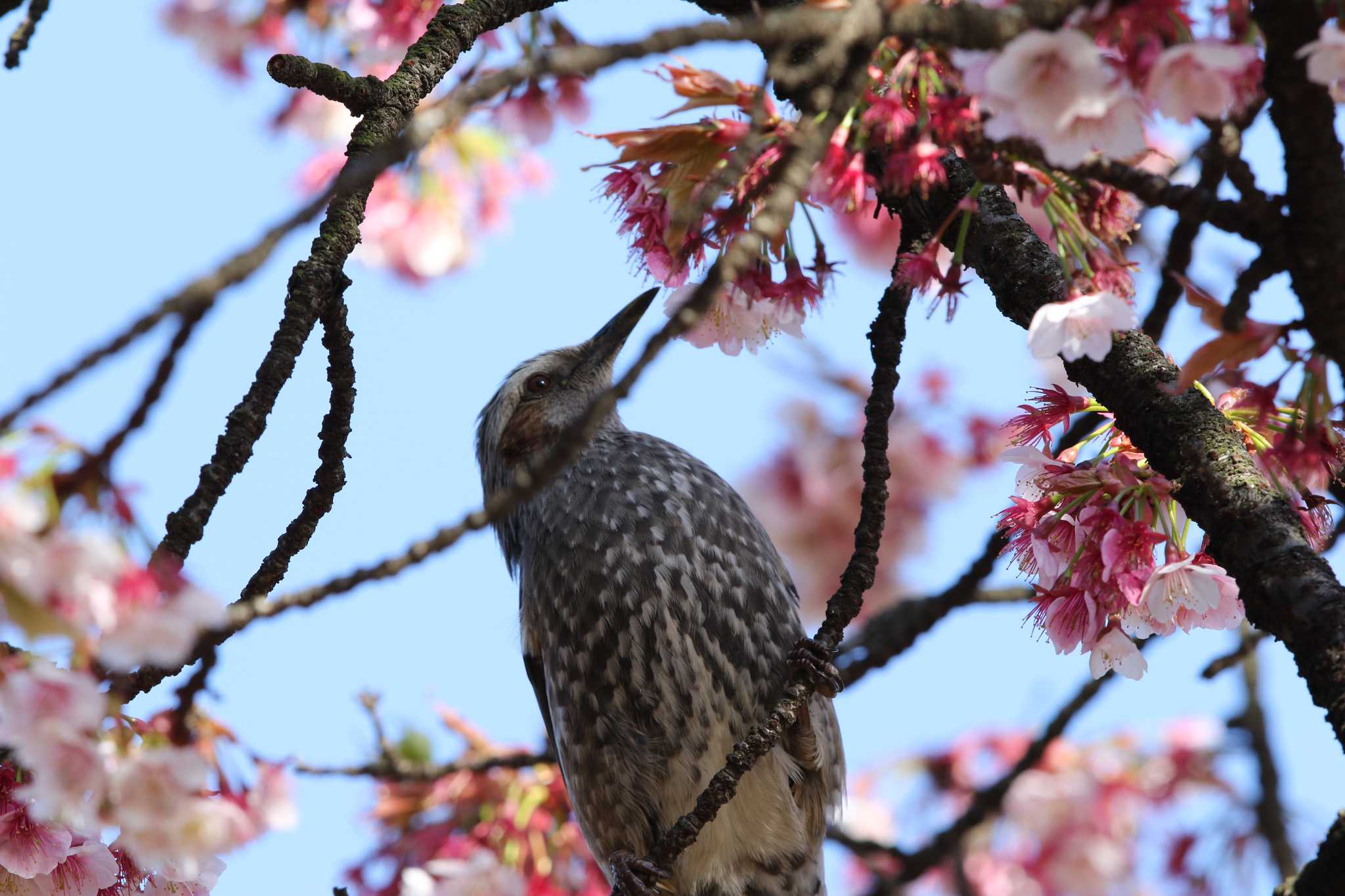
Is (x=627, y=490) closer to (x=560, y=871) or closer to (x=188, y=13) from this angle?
(x=560, y=871)

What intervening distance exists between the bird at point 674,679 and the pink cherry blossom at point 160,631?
1.87m

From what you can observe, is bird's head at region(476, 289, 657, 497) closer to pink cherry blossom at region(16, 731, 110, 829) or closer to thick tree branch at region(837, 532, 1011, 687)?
thick tree branch at region(837, 532, 1011, 687)

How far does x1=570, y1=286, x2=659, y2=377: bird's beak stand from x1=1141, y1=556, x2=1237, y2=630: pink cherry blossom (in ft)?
7.90

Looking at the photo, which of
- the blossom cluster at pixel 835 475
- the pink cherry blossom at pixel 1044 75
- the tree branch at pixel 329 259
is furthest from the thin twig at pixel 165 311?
the blossom cluster at pixel 835 475

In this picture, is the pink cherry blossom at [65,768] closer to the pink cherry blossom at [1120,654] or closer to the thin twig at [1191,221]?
the thin twig at [1191,221]

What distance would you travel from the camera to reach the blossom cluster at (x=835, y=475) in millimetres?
5027

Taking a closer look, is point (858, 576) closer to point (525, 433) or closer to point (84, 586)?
point (84, 586)

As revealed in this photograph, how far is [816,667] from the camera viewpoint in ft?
9.80

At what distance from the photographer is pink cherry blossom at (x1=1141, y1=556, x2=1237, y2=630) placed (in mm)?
1921

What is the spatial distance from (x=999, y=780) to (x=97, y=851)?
2.48m

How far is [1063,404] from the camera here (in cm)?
210

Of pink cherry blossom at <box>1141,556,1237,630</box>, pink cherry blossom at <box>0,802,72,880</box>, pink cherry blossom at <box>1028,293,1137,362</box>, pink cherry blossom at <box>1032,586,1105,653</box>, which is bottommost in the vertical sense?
pink cherry blossom at <box>0,802,72,880</box>

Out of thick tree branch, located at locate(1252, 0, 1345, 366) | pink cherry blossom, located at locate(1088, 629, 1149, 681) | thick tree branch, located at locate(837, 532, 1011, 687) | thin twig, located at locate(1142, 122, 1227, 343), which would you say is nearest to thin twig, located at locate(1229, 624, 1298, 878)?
thick tree branch, located at locate(837, 532, 1011, 687)

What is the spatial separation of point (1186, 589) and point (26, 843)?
1.61 metres
